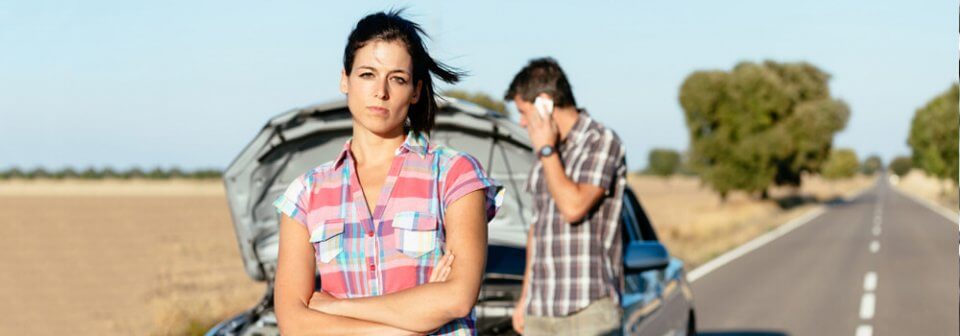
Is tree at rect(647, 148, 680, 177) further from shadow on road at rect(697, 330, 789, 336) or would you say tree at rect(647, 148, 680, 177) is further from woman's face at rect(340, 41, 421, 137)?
woman's face at rect(340, 41, 421, 137)

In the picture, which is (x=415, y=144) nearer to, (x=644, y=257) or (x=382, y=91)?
(x=382, y=91)

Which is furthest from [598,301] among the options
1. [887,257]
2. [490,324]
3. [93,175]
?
[93,175]

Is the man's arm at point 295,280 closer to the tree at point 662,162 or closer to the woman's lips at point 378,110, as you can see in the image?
the woman's lips at point 378,110

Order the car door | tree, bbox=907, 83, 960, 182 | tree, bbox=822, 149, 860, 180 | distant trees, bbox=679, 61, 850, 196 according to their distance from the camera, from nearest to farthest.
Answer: the car door
distant trees, bbox=679, 61, 850, 196
tree, bbox=907, 83, 960, 182
tree, bbox=822, 149, 860, 180

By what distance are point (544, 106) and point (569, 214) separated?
0.43m

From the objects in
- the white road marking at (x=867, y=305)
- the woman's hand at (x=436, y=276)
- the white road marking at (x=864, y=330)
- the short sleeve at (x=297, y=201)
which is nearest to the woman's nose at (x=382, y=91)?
the short sleeve at (x=297, y=201)

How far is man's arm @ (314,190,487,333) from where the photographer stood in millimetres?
2082

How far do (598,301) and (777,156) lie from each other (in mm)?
48339

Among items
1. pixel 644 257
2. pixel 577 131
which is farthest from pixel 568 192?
pixel 644 257

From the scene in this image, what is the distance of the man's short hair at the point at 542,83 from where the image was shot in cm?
391

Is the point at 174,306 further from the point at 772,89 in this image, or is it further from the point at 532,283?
the point at 772,89

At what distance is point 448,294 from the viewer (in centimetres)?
210

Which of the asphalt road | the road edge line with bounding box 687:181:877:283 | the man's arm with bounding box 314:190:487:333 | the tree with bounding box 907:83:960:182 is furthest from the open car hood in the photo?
the tree with bounding box 907:83:960:182

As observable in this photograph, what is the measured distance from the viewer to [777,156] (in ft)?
165
